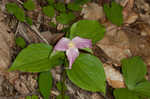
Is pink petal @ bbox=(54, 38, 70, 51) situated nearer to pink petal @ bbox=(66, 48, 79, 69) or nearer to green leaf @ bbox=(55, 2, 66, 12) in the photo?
pink petal @ bbox=(66, 48, 79, 69)

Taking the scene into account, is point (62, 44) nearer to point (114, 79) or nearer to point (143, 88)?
point (114, 79)

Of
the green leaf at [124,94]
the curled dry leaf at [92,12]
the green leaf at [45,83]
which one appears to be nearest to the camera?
the green leaf at [45,83]

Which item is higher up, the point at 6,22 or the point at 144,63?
the point at 6,22

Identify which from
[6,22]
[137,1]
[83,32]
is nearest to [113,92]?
[83,32]

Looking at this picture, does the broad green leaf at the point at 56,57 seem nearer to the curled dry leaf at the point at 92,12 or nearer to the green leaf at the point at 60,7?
the green leaf at the point at 60,7

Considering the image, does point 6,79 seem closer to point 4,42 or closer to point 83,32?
point 4,42

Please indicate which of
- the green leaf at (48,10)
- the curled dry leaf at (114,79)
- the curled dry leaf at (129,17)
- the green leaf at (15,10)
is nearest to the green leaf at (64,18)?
the green leaf at (48,10)
